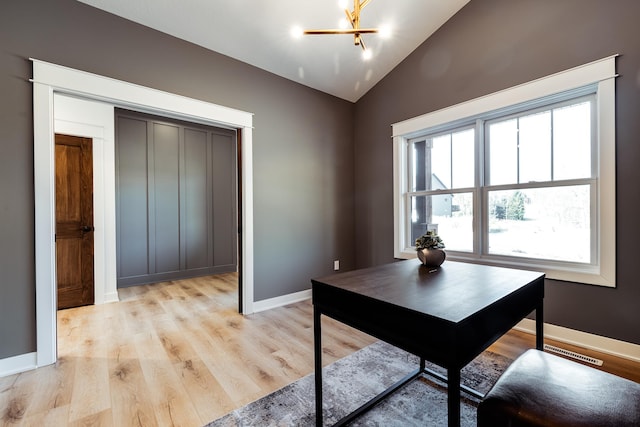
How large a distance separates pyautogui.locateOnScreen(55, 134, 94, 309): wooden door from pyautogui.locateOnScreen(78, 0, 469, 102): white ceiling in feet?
6.19

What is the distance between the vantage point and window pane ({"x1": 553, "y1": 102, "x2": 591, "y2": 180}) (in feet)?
7.75

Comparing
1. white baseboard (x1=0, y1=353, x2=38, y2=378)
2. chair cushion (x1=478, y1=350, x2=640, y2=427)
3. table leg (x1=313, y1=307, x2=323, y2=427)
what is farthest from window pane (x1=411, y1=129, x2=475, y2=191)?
white baseboard (x1=0, y1=353, x2=38, y2=378)

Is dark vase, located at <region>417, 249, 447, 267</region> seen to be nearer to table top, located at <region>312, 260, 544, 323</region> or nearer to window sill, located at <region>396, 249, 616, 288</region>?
table top, located at <region>312, 260, 544, 323</region>

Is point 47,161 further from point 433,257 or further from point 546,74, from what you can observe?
point 546,74

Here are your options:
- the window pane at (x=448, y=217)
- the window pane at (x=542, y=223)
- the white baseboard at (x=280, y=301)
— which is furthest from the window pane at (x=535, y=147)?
the white baseboard at (x=280, y=301)

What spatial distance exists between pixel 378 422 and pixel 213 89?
317 centimetres

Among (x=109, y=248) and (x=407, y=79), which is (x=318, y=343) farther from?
(x=109, y=248)

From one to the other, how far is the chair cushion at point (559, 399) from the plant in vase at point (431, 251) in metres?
0.73

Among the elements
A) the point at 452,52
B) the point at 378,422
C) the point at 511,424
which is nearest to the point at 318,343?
the point at 378,422

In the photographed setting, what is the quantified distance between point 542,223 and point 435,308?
7.62ft

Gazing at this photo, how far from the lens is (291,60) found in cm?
321

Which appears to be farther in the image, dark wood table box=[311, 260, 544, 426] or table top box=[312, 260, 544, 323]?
table top box=[312, 260, 544, 323]

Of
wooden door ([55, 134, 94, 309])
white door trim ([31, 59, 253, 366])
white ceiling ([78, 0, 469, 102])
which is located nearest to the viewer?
white door trim ([31, 59, 253, 366])

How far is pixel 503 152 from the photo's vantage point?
2.86 metres
